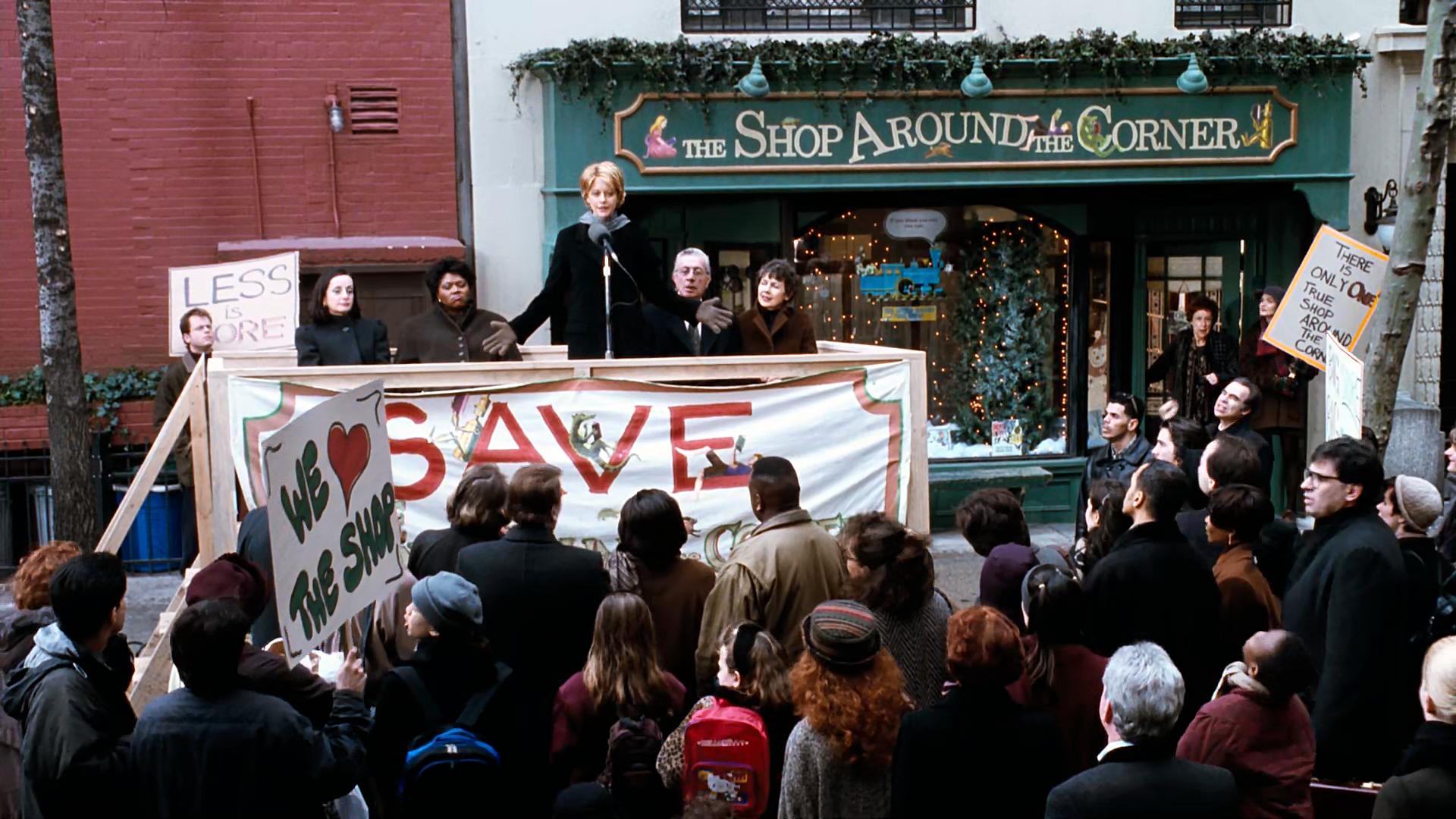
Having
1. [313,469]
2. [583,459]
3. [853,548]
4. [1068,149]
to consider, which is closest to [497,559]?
[313,469]

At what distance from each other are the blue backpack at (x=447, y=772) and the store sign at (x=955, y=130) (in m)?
8.64

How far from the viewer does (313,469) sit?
5.18m

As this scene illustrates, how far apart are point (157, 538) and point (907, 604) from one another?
8229 mm

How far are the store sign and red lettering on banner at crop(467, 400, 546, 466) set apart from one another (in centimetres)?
554

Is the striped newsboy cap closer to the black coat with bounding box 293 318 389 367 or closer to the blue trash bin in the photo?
the black coat with bounding box 293 318 389 367

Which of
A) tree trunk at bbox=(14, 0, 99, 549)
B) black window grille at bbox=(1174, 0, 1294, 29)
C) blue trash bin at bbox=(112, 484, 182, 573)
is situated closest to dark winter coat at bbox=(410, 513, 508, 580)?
tree trunk at bbox=(14, 0, 99, 549)

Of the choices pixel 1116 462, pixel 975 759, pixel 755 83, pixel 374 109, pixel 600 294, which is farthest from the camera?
pixel 374 109

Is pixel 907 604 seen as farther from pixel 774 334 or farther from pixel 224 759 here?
pixel 774 334

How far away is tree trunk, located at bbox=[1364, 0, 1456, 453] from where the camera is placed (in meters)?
8.30

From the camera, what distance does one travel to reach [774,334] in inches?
318

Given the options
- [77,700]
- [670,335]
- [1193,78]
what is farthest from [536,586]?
[1193,78]

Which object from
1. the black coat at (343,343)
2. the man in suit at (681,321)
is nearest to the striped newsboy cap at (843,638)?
the man in suit at (681,321)

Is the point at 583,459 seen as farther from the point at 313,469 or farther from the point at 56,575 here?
the point at 56,575

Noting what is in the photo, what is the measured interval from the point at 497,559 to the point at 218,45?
8.51 m
